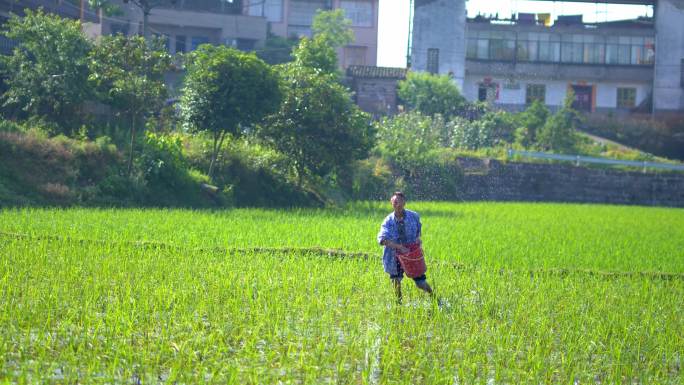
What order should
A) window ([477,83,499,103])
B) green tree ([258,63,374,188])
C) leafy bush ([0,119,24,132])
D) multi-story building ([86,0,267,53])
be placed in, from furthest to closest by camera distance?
window ([477,83,499,103])
multi-story building ([86,0,267,53])
green tree ([258,63,374,188])
leafy bush ([0,119,24,132])

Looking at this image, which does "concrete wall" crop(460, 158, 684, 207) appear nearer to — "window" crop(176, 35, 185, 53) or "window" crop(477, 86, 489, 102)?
"window" crop(477, 86, 489, 102)

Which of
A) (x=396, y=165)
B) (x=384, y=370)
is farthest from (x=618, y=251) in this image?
(x=396, y=165)

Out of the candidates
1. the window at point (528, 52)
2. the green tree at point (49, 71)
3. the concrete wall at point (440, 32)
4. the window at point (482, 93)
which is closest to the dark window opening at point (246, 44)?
the concrete wall at point (440, 32)

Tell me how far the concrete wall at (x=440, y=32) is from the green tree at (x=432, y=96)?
3909mm

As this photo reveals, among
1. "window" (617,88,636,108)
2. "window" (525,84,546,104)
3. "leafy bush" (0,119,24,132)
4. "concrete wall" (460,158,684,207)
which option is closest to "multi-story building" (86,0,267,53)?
"window" (525,84,546,104)

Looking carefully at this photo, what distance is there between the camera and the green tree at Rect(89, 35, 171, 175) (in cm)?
2005

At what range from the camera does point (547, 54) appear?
42875mm

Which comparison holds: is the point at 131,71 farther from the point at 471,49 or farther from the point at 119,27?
the point at 471,49

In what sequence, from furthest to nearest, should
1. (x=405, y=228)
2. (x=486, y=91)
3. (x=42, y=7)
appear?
(x=486, y=91)
(x=42, y=7)
(x=405, y=228)

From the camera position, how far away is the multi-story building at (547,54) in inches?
1645

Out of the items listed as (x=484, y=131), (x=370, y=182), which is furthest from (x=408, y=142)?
(x=484, y=131)

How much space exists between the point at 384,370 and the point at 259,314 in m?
1.96

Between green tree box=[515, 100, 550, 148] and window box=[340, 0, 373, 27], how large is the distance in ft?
49.4

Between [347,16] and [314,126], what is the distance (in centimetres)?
2695
